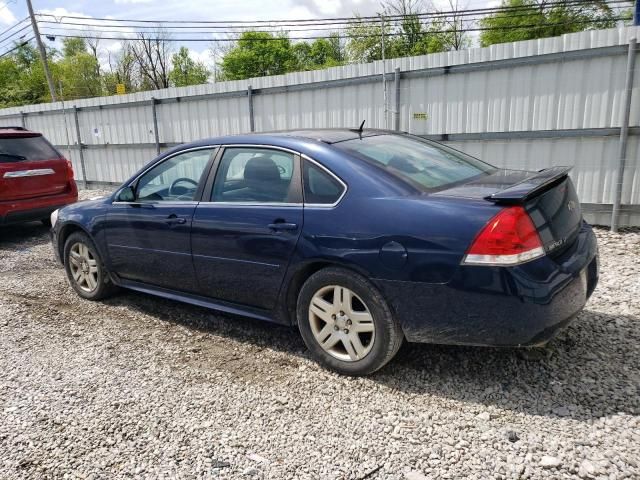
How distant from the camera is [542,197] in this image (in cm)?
281

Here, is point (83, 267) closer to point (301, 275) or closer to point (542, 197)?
point (301, 275)

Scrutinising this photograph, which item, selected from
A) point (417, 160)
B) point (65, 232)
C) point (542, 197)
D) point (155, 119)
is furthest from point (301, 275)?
point (155, 119)

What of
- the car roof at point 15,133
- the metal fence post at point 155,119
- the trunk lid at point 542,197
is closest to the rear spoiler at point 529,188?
the trunk lid at point 542,197

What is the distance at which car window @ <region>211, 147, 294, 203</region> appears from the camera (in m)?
3.41

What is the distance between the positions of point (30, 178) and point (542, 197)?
732 centimetres

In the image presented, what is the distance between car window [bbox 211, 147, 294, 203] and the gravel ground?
1.13 m

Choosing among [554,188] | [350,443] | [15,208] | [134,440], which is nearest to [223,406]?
[134,440]

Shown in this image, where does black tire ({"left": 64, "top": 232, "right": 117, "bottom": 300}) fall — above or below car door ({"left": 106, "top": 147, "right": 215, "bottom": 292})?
below

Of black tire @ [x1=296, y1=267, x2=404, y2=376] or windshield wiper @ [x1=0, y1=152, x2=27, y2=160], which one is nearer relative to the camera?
black tire @ [x1=296, y1=267, x2=404, y2=376]

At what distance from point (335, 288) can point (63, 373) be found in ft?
6.59

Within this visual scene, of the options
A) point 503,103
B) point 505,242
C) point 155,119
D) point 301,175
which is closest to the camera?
point 505,242

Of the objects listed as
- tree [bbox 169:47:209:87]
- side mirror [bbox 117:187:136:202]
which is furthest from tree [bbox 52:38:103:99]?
side mirror [bbox 117:187:136:202]

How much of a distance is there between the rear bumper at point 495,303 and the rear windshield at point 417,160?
654 mm

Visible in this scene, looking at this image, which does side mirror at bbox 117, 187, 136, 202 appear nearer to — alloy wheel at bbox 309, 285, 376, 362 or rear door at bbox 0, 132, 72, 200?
alloy wheel at bbox 309, 285, 376, 362
